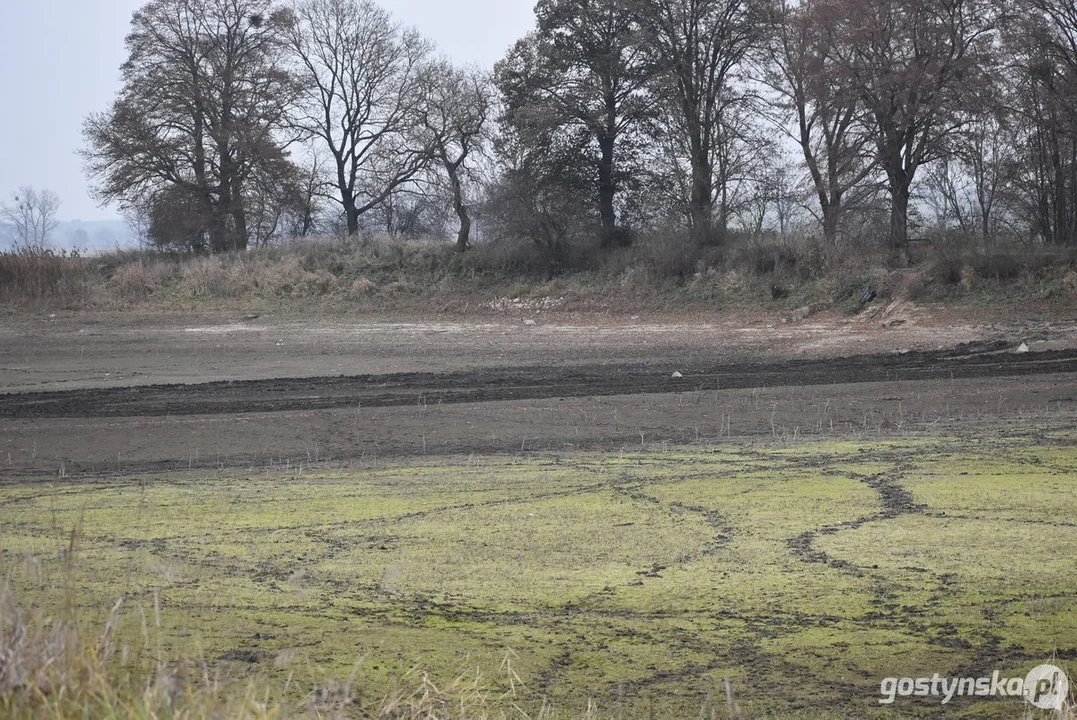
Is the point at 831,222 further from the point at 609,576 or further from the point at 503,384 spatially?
the point at 609,576

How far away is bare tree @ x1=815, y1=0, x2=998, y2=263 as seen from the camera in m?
30.6

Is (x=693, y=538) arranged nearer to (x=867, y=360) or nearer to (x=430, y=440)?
(x=430, y=440)

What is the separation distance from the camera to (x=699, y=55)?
35688 millimetres

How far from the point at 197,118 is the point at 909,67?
84.2ft

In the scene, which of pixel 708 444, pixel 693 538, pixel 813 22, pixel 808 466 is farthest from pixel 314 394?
pixel 813 22

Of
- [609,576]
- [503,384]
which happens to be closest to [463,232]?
[503,384]

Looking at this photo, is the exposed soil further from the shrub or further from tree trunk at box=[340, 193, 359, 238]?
tree trunk at box=[340, 193, 359, 238]

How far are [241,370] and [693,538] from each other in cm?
1762

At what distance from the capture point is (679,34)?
35.8 metres

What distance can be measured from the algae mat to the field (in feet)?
0.10

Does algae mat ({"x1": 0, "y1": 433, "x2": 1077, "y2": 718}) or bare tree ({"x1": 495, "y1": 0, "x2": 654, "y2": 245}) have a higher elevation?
bare tree ({"x1": 495, "y1": 0, "x2": 654, "y2": 245})

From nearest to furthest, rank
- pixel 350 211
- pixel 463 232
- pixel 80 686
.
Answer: pixel 80 686 → pixel 463 232 → pixel 350 211

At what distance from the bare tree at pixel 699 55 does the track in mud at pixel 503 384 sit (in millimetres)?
13157

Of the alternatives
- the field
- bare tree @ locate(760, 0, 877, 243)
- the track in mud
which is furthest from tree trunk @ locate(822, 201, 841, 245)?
the field
